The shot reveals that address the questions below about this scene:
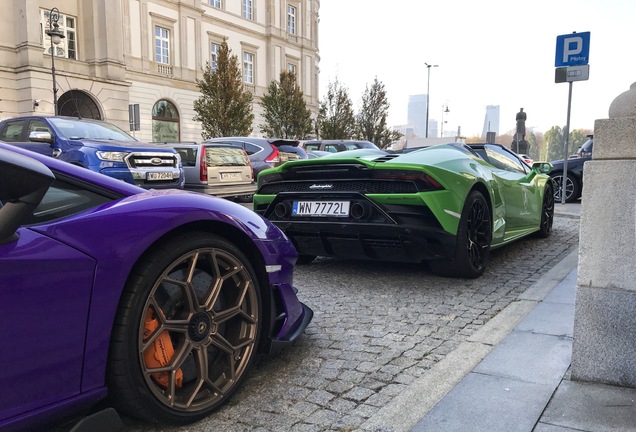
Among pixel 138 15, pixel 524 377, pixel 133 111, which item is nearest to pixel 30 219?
pixel 524 377

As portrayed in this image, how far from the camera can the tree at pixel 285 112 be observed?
35.9 meters

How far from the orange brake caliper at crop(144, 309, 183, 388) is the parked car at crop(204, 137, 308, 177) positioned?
37.4 ft

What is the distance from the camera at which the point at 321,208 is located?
14.6ft

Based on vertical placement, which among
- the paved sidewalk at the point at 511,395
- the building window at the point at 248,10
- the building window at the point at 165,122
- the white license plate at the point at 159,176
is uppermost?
the building window at the point at 248,10

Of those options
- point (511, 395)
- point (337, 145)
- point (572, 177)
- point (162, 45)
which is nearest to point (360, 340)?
point (511, 395)

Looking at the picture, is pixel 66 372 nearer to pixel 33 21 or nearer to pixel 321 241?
pixel 321 241

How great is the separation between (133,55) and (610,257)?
32229mm

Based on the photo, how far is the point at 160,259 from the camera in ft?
6.70

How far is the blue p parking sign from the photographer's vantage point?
9.73 meters

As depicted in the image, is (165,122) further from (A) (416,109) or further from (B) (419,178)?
(A) (416,109)

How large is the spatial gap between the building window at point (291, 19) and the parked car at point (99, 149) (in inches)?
1460

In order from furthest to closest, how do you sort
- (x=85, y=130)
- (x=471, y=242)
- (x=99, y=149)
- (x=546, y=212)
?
(x=85, y=130) < (x=99, y=149) < (x=546, y=212) < (x=471, y=242)

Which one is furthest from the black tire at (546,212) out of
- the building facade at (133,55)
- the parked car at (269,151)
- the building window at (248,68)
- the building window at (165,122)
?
the building window at (248,68)

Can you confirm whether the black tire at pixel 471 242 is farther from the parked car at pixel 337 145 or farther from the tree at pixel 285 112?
the tree at pixel 285 112
